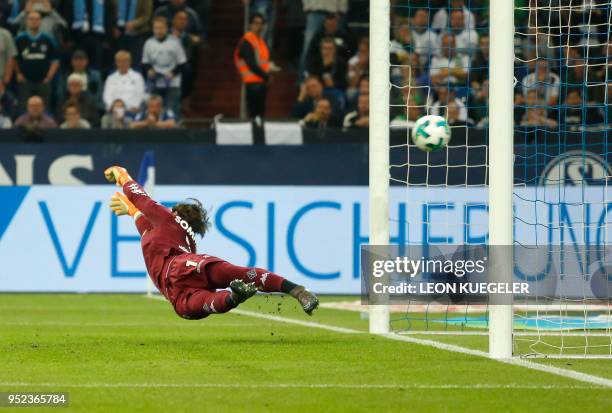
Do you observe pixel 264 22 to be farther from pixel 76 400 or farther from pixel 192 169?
pixel 76 400

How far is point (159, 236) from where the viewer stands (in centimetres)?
1174

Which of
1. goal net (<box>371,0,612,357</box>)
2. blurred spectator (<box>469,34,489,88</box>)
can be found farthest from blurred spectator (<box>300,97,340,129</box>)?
blurred spectator (<box>469,34,489,88</box>)

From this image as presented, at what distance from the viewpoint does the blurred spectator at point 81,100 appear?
827 inches

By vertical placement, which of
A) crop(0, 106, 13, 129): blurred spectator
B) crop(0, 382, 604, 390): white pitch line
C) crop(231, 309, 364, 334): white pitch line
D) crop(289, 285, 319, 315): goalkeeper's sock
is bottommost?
crop(231, 309, 364, 334): white pitch line

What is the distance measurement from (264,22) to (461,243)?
6.26 metres

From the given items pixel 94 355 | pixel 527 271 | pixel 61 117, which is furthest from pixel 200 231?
pixel 61 117

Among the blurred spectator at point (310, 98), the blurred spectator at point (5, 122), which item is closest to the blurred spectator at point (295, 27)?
the blurred spectator at point (310, 98)

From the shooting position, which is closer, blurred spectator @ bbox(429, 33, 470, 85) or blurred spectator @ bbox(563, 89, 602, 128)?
blurred spectator @ bbox(563, 89, 602, 128)

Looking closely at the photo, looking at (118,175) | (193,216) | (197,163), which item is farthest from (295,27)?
(193,216)

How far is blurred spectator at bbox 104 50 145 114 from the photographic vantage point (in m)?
21.7

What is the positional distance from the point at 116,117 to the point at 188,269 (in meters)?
10.1

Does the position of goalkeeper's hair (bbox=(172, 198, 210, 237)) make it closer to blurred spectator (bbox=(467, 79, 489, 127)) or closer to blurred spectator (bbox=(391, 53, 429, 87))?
blurred spectator (bbox=(467, 79, 489, 127))

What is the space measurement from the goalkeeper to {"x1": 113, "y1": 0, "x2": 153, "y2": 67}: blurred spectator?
1066cm

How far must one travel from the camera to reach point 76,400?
808 centimetres
